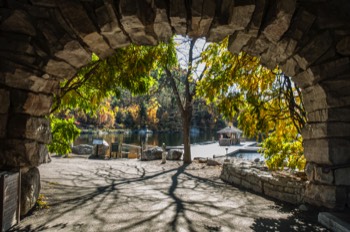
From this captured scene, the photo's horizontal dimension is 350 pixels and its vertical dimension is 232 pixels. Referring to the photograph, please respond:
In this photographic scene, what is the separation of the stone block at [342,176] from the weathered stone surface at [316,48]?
1.55m

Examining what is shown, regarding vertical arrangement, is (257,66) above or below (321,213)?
above

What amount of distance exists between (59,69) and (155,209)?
2.83 metres

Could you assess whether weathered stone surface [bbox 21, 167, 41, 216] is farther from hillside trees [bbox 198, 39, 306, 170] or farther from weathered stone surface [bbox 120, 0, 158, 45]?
hillside trees [bbox 198, 39, 306, 170]

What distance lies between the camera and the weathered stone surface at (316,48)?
11.8 feet

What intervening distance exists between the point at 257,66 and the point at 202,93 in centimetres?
139

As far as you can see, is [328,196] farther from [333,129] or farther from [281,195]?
[281,195]

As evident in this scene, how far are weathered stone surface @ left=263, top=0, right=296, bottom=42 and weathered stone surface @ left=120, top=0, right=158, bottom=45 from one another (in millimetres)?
1626

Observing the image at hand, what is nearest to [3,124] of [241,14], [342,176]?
[241,14]

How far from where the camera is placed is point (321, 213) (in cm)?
371

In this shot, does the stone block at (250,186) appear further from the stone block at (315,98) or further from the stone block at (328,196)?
the stone block at (315,98)

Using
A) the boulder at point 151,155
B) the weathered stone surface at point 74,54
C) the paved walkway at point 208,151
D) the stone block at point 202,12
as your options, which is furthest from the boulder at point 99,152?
the stone block at point 202,12

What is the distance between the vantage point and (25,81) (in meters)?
3.58

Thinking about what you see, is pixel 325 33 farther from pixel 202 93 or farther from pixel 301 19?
pixel 202 93

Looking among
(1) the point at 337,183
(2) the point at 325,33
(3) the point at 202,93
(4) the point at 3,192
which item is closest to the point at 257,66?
(3) the point at 202,93
